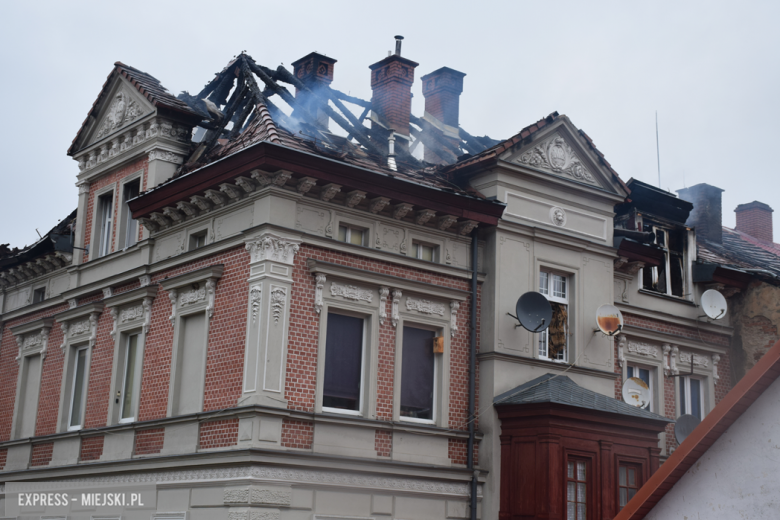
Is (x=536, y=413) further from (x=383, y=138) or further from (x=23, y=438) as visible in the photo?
(x=23, y=438)

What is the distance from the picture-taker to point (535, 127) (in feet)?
65.9

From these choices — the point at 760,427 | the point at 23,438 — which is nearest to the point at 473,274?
the point at 760,427

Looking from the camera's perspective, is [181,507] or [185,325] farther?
[185,325]

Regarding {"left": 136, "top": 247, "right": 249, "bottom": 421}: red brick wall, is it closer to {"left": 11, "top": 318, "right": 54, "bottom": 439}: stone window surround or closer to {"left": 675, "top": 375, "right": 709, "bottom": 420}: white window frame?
{"left": 11, "top": 318, "right": 54, "bottom": 439}: stone window surround

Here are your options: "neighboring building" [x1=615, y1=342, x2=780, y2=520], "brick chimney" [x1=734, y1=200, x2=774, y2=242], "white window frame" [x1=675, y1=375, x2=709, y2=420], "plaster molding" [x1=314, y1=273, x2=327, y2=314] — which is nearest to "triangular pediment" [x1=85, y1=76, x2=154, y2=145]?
"plaster molding" [x1=314, y1=273, x2=327, y2=314]

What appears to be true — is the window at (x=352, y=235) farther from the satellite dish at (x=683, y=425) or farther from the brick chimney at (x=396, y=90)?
the satellite dish at (x=683, y=425)

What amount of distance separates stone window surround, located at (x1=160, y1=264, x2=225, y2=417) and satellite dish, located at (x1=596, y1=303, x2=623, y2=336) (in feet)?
27.0

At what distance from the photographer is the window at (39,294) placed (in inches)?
947

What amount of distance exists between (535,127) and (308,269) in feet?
21.3

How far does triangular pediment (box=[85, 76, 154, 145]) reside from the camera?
2131 cm

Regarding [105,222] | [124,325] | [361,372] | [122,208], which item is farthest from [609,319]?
[105,222]

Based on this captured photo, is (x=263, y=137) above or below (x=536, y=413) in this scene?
above

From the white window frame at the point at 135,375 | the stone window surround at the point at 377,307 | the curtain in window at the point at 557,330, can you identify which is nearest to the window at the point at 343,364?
the stone window surround at the point at 377,307

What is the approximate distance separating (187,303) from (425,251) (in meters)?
4.90
